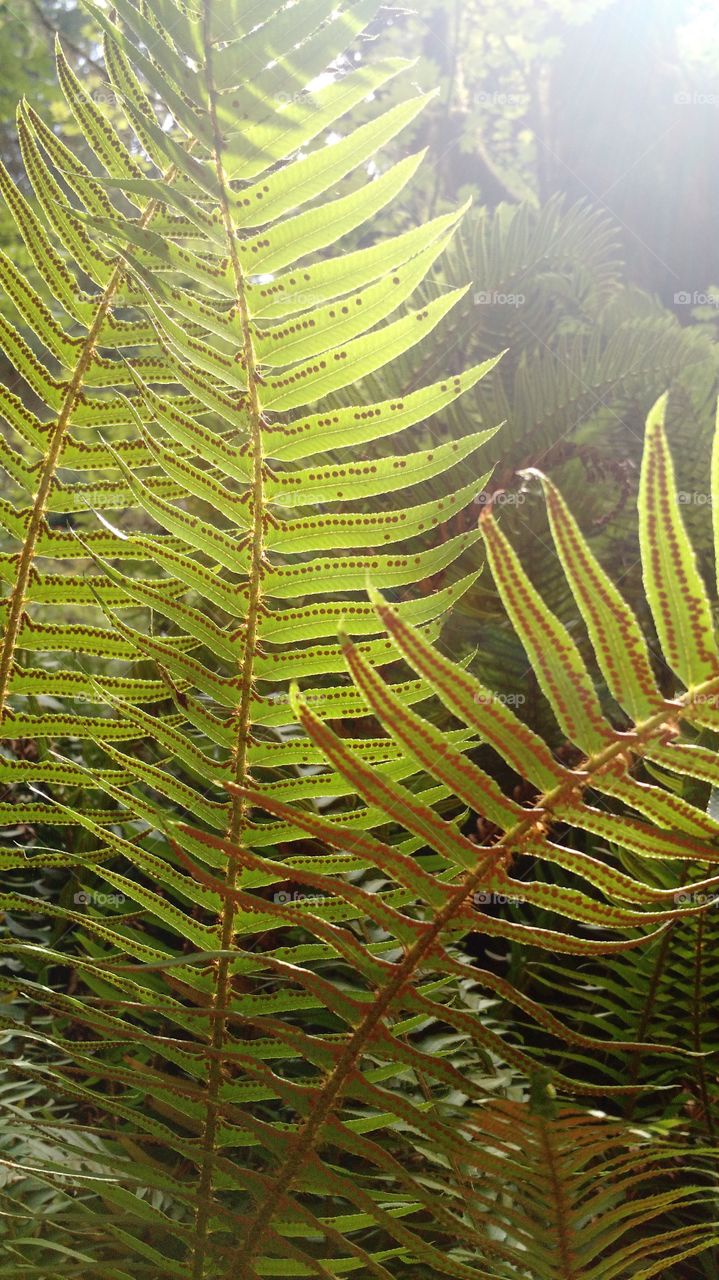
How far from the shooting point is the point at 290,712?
2.21 feet

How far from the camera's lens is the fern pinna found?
1.56ft

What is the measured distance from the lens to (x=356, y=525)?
69cm

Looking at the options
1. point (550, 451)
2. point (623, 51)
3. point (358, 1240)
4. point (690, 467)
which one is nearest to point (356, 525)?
point (358, 1240)

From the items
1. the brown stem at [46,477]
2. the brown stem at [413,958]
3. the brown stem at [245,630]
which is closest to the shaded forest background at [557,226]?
the brown stem at [245,630]

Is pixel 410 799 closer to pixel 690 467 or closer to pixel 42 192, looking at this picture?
pixel 42 192

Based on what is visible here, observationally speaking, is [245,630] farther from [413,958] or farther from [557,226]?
[557,226]

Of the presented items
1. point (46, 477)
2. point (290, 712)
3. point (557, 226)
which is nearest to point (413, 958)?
point (290, 712)

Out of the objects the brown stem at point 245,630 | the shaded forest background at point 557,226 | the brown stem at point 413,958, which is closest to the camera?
the brown stem at point 413,958

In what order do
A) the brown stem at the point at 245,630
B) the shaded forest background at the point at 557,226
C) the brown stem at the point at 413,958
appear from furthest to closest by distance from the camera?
the shaded forest background at the point at 557,226
the brown stem at the point at 245,630
the brown stem at the point at 413,958

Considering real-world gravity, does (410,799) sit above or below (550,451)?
below

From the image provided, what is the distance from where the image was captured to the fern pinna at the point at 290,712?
0.48 m

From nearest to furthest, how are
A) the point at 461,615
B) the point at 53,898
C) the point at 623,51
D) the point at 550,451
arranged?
the point at 53,898 → the point at 461,615 → the point at 550,451 → the point at 623,51

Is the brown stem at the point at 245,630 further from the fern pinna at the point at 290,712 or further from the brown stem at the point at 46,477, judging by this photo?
the brown stem at the point at 46,477

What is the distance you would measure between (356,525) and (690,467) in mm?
1231
